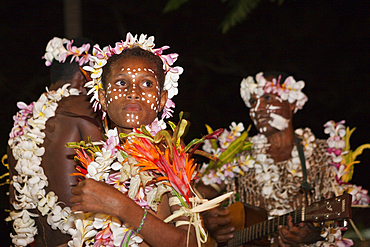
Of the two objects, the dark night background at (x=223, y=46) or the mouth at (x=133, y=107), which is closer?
the mouth at (x=133, y=107)

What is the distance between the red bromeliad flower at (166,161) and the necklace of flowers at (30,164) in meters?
0.94

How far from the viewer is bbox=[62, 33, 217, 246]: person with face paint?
1.50 meters

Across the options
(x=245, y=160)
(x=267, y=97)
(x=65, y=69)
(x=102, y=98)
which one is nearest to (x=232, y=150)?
(x=245, y=160)

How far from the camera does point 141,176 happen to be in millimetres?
1651

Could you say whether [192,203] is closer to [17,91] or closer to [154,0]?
[17,91]

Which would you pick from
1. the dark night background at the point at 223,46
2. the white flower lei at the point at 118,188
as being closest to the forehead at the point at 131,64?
the white flower lei at the point at 118,188

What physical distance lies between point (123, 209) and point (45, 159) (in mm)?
1113

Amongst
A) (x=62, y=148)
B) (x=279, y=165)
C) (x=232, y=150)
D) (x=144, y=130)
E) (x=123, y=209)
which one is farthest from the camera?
(x=232, y=150)

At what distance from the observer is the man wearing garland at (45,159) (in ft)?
7.77

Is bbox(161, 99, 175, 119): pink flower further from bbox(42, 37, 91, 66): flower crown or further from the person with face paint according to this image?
bbox(42, 37, 91, 66): flower crown

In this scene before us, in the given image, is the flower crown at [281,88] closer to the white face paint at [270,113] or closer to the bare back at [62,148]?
the white face paint at [270,113]

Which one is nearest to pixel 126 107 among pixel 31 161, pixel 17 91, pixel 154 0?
pixel 31 161

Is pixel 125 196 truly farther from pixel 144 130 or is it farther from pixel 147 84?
pixel 147 84

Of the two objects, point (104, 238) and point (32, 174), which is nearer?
point (104, 238)
